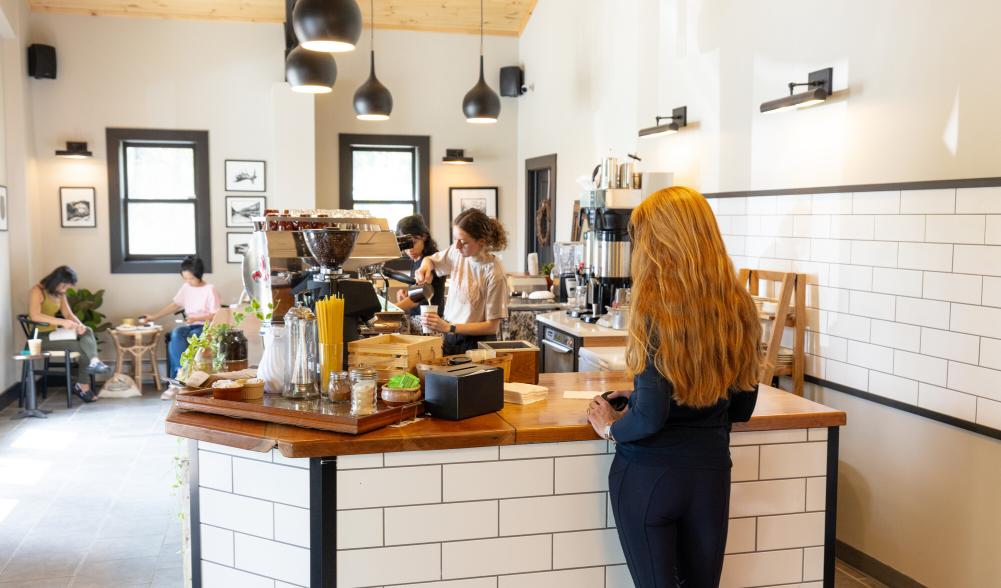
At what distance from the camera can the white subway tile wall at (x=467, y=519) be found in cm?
234

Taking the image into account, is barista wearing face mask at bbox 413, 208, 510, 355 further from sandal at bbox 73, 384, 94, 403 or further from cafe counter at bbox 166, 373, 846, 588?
sandal at bbox 73, 384, 94, 403

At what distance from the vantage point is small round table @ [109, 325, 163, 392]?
813 cm

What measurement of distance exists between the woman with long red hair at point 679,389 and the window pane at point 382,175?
746 centimetres

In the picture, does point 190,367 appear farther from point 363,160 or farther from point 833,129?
point 363,160

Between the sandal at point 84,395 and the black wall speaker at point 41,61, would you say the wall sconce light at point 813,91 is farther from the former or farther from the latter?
the black wall speaker at point 41,61

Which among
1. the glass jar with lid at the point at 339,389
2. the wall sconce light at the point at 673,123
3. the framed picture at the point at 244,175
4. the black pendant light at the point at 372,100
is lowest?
the glass jar with lid at the point at 339,389

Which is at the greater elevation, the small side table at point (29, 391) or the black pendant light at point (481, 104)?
the black pendant light at point (481, 104)

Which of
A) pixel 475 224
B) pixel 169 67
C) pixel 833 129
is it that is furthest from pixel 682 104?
pixel 169 67

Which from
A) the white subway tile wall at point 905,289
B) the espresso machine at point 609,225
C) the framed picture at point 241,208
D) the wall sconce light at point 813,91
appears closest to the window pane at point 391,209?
the framed picture at point 241,208

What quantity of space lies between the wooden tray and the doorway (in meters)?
5.87

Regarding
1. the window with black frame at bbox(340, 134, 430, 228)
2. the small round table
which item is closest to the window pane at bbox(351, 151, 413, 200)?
the window with black frame at bbox(340, 134, 430, 228)

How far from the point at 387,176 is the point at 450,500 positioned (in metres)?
7.37

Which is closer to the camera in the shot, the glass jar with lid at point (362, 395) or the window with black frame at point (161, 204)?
the glass jar with lid at point (362, 395)

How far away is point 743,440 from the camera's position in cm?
256
